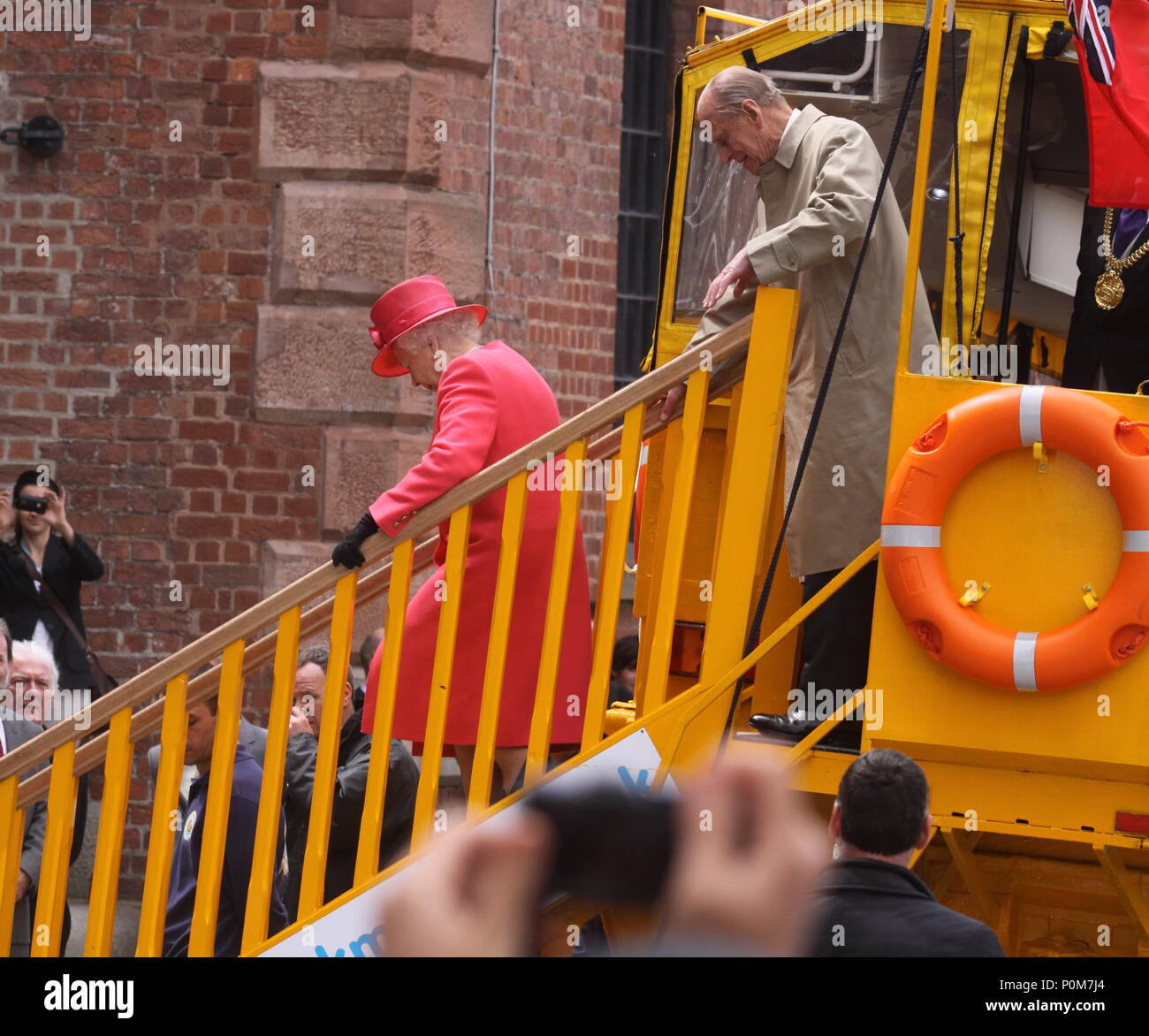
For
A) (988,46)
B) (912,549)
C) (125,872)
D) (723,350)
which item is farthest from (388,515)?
(125,872)

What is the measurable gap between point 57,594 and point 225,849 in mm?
3117

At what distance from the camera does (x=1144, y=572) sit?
12.4 ft

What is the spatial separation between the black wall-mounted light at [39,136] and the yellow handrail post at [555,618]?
15.8ft

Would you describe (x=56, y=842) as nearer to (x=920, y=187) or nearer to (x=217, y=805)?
(x=217, y=805)

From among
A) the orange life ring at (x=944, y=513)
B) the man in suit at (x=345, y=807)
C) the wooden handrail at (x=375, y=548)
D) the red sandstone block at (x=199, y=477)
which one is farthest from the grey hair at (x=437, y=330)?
the red sandstone block at (x=199, y=477)

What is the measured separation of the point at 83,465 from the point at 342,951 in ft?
14.6

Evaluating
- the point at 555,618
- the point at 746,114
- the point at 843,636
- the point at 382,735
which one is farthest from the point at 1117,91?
the point at 382,735

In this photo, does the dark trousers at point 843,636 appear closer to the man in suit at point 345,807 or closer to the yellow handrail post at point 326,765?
the yellow handrail post at point 326,765

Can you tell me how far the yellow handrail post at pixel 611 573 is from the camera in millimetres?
4258

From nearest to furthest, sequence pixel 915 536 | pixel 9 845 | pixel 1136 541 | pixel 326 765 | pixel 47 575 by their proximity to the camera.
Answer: pixel 1136 541 → pixel 915 536 → pixel 326 765 → pixel 9 845 → pixel 47 575

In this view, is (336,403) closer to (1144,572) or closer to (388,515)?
(388,515)

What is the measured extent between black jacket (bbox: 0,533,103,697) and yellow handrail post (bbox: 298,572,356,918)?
364 centimetres

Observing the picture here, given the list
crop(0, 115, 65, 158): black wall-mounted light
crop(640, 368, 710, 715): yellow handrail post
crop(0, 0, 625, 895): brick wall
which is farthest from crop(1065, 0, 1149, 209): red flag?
crop(0, 115, 65, 158): black wall-mounted light

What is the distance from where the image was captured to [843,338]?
14.5 ft
